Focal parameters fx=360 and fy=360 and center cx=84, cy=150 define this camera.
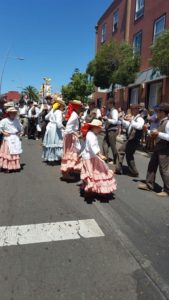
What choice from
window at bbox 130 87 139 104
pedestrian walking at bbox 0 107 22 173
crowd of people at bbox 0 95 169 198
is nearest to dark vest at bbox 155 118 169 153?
crowd of people at bbox 0 95 169 198

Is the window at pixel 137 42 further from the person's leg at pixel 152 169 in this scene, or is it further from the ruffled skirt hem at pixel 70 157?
the person's leg at pixel 152 169

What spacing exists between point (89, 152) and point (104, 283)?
3.05m

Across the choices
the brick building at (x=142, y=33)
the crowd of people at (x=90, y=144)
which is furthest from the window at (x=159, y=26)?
the crowd of people at (x=90, y=144)

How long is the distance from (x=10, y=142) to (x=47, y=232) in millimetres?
4152

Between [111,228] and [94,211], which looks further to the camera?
[94,211]

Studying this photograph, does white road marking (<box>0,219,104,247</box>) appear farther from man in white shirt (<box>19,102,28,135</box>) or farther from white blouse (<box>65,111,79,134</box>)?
man in white shirt (<box>19,102,28,135</box>)

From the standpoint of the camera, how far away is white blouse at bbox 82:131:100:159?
612cm

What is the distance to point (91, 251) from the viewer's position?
13.9 feet

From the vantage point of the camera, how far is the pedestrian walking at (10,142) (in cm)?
851

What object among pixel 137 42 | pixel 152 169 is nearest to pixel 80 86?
pixel 137 42

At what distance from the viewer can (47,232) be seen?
476cm

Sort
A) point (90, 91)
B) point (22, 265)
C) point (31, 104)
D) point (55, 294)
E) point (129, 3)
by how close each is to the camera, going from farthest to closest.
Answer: point (90, 91), point (129, 3), point (31, 104), point (22, 265), point (55, 294)

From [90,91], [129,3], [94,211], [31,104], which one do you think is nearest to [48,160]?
[94,211]

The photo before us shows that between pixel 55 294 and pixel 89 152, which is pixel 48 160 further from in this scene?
pixel 55 294
